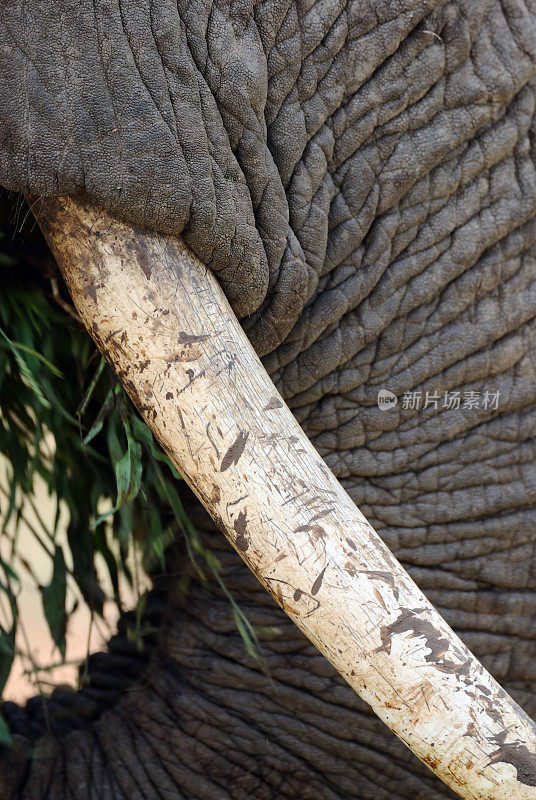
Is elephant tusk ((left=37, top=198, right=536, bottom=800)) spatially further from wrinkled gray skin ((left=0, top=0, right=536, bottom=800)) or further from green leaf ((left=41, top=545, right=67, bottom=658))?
green leaf ((left=41, top=545, right=67, bottom=658))

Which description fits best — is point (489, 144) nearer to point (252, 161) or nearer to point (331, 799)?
point (252, 161)

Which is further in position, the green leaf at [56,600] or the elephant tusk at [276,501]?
the green leaf at [56,600]

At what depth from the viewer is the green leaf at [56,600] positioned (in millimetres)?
1777

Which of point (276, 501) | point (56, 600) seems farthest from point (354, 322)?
point (56, 600)

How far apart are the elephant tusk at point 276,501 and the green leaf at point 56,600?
2.01 feet

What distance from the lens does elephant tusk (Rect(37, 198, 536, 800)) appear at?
113 cm

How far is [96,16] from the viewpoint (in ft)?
3.99

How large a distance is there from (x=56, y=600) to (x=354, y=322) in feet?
2.41

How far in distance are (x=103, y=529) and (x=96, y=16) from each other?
0.93 m

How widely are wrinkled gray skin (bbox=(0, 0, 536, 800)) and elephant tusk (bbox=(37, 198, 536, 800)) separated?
98 millimetres

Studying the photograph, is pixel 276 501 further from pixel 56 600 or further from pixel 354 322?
pixel 56 600

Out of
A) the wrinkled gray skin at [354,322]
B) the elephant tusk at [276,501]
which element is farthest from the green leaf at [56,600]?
the elephant tusk at [276,501]

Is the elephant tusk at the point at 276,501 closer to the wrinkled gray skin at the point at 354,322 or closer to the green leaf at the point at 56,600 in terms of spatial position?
the wrinkled gray skin at the point at 354,322

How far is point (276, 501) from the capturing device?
3.91 feet
